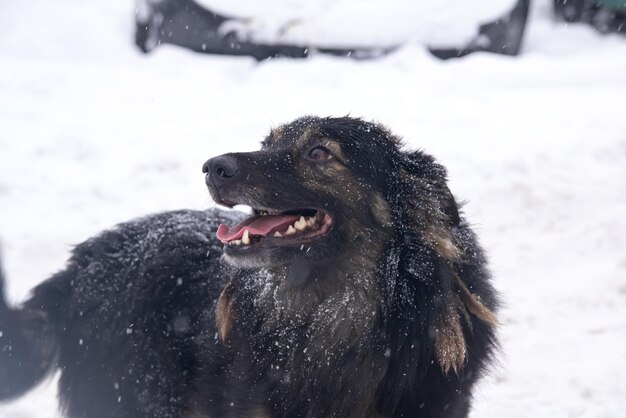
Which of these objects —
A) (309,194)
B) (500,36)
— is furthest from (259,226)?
(500,36)

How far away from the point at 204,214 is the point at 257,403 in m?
1.32

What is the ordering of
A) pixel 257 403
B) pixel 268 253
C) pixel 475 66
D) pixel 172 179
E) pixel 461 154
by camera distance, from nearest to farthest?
pixel 268 253, pixel 257 403, pixel 172 179, pixel 461 154, pixel 475 66

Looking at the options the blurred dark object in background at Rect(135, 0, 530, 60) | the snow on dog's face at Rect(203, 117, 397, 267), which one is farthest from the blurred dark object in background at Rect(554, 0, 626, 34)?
the snow on dog's face at Rect(203, 117, 397, 267)

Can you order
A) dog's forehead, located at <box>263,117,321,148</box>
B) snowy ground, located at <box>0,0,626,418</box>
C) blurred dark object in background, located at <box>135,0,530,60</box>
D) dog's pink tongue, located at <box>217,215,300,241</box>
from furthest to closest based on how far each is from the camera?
blurred dark object in background, located at <box>135,0,530,60</box>
snowy ground, located at <box>0,0,626,418</box>
dog's forehead, located at <box>263,117,321,148</box>
dog's pink tongue, located at <box>217,215,300,241</box>

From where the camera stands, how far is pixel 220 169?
3.25 metres

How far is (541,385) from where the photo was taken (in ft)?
15.4

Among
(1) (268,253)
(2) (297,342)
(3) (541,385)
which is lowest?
(3) (541,385)

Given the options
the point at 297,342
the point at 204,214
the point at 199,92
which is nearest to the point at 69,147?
the point at 199,92

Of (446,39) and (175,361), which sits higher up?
(446,39)

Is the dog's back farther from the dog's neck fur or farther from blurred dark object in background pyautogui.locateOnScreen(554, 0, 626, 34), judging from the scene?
blurred dark object in background pyautogui.locateOnScreen(554, 0, 626, 34)

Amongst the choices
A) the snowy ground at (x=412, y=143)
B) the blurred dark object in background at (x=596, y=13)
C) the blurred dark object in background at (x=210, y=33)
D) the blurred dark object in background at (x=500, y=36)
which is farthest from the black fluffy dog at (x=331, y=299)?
the blurred dark object in background at (x=596, y=13)

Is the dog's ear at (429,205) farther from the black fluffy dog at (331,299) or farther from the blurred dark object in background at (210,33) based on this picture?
the blurred dark object in background at (210,33)

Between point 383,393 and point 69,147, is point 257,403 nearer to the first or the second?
point 383,393

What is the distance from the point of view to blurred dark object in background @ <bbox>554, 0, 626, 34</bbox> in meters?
12.5
